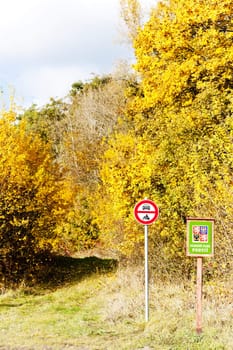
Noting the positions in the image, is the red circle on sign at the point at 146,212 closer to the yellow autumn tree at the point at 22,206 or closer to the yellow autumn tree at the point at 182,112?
the yellow autumn tree at the point at 182,112

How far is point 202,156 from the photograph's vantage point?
39.0ft

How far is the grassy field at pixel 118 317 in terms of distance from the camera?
27.9ft

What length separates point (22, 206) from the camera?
1698 centimetres

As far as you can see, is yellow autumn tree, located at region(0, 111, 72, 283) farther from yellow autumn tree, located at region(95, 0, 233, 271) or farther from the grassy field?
yellow autumn tree, located at region(95, 0, 233, 271)

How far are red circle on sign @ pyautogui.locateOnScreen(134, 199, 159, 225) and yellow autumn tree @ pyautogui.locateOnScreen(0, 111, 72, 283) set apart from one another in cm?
699

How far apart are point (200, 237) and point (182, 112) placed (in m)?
5.62

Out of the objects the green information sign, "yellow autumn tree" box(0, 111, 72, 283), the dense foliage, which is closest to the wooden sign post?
the green information sign

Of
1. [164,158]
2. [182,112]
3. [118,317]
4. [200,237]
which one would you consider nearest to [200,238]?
[200,237]

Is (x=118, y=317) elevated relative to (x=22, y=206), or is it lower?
lower

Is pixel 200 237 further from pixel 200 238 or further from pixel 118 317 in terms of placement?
pixel 118 317

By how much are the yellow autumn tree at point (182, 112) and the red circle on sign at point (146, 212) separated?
3.38 ft

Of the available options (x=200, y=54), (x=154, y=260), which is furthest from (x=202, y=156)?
(x=200, y=54)

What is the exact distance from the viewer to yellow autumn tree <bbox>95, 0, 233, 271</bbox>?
1179cm

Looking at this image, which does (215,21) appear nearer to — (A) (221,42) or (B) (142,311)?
(A) (221,42)
